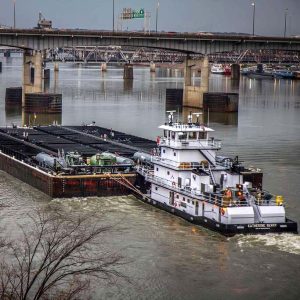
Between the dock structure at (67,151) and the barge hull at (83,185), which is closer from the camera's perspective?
the barge hull at (83,185)

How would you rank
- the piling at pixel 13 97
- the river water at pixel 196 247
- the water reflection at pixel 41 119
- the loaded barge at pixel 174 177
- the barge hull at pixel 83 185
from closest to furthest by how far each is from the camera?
the river water at pixel 196 247 < the loaded barge at pixel 174 177 < the barge hull at pixel 83 185 < the water reflection at pixel 41 119 < the piling at pixel 13 97

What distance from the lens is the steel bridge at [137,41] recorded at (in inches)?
4304

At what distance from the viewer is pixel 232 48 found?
12319cm

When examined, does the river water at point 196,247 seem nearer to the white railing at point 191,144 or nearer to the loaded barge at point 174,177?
the loaded barge at point 174,177

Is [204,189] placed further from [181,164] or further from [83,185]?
[83,185]

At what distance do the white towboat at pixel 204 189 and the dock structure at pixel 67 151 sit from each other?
5.63 feet

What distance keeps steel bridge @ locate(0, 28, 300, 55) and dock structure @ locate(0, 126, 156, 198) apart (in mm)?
36645

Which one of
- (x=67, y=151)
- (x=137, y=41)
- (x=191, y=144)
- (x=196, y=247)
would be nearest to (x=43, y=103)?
(x=137, y=41)

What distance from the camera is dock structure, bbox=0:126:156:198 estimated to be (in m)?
47.2

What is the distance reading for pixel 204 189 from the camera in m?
41.2

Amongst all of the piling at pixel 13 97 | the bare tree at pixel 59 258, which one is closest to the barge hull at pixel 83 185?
the bare tree at pixel 59 258

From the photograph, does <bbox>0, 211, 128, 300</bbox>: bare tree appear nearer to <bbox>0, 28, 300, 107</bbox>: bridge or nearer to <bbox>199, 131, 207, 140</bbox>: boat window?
<bbox>199, 131, 207, 140</bbox>: boat window

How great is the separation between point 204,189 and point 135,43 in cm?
7523

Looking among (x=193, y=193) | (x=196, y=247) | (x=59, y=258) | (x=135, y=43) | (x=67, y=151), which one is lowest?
(x=196, y=247)
